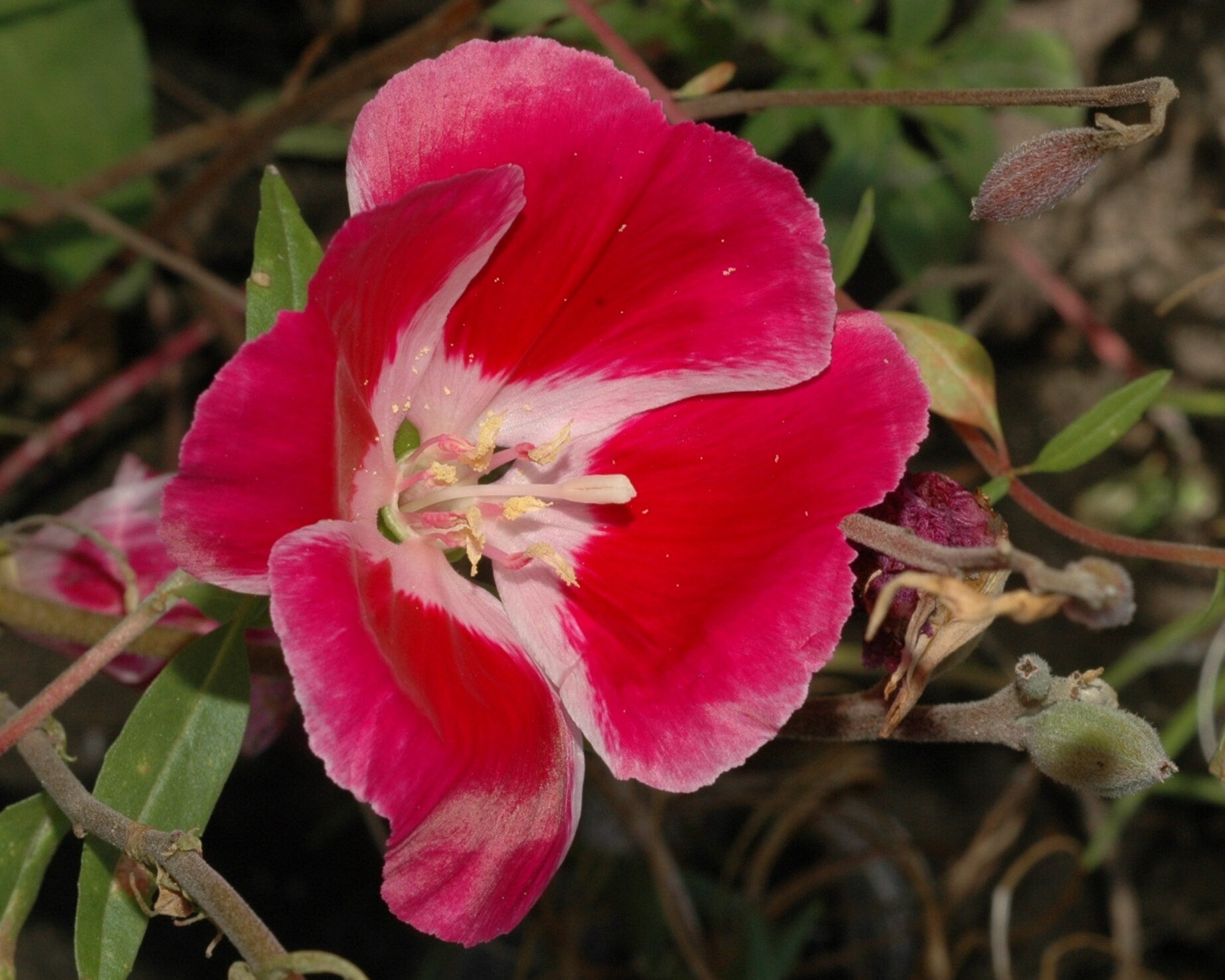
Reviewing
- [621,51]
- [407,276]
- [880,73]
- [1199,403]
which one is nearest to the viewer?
[407,276]

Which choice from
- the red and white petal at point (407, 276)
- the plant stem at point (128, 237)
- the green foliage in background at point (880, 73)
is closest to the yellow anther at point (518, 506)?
the red and white petal at point (407, 276)

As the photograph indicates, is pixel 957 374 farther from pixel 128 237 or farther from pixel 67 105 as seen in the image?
pixel 67 105

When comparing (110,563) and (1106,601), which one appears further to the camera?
(110,563)

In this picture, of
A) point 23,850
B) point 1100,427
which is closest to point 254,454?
point 23,850

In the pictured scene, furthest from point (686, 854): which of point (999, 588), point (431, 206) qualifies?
point (431, 206)

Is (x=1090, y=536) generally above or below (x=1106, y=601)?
below

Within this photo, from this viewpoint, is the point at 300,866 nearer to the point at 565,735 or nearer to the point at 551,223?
the point at 565,735

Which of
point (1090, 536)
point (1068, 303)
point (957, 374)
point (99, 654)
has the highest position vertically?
point (99, 654)

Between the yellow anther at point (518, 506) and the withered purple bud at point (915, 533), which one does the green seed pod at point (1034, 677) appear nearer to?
the withered purple bud at point (915, 533)

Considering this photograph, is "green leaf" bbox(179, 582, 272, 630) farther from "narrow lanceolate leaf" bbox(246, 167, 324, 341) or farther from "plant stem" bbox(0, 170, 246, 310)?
"plant stem" bbox(0, 170, 246, 310)
